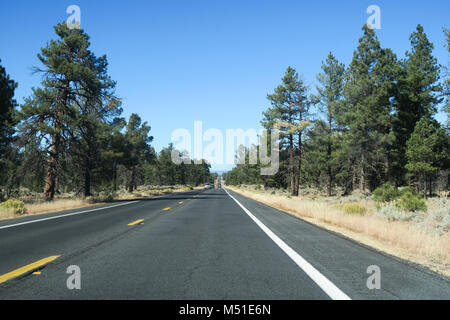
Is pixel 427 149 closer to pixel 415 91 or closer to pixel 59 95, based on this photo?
pixel 415 91

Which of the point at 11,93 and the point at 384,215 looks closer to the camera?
the point at 384,215

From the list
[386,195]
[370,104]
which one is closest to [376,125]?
[370,104]

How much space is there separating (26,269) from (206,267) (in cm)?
266

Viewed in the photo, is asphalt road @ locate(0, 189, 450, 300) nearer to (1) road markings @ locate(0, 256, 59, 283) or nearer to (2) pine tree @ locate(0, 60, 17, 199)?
(1) road markings @ locate(0, 256, 59, 283)

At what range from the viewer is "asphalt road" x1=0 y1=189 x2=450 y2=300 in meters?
3.85

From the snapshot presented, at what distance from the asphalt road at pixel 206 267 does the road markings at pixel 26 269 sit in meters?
0.13

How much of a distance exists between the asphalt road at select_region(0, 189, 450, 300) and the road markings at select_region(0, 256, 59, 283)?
0.42 feet

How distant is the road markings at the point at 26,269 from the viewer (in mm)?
4410

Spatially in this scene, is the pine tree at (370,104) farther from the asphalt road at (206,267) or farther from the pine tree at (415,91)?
the asphalt road at (206,267)

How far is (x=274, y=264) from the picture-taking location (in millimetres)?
5371

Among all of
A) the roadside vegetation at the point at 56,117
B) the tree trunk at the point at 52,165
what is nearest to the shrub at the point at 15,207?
the roadside vegetation at the point at 56,117
